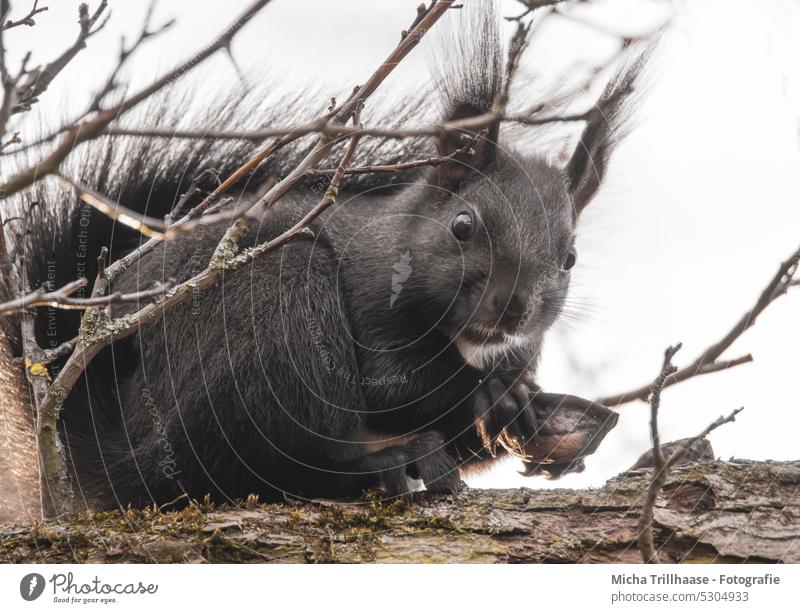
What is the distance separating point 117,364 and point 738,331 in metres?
1.35

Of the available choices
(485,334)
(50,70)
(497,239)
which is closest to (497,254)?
(497,239)

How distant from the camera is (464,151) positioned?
193cm

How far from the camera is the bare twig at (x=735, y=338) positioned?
5.37 ft

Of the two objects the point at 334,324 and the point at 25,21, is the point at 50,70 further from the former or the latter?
the point at 334,324

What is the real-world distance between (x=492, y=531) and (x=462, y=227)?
699mm

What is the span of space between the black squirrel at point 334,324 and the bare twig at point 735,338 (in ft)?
1.18

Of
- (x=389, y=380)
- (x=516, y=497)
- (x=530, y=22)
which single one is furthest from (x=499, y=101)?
(x=516, y=497)

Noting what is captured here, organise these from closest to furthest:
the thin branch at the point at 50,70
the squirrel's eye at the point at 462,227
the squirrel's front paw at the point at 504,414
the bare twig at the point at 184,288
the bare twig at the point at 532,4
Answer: the thin branch at the point at 50,70 < the bare twig at the point at 184,288 < the bare twig at the point at 532,4 < the squirrel's eye at the point at 462,227 < the squirrel's front paw at the point at 504,414

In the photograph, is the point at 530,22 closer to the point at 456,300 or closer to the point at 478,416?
the point at 456,300

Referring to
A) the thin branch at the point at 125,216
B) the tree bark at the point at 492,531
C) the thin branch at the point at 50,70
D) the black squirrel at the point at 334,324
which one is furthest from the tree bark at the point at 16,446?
the thin branch at the point at 125,216

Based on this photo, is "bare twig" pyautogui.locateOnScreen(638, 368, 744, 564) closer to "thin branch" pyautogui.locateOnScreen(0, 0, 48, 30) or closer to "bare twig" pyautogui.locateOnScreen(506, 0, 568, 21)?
"bare twig" pyautogui.locateOnScreen(506, 0, 568, 21)

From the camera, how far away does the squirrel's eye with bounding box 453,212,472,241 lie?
1917 mm

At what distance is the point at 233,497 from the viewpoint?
1.80 meters

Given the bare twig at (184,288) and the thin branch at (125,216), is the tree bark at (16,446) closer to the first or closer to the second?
the bare twig at (184,288)
